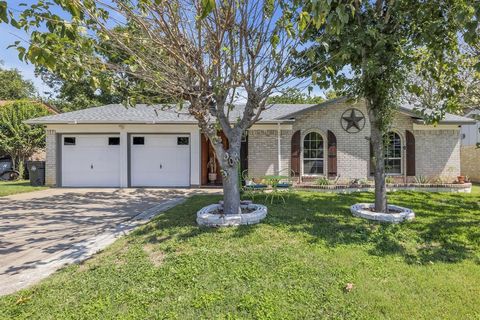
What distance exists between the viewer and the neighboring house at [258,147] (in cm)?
1200

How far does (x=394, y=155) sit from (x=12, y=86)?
129ft

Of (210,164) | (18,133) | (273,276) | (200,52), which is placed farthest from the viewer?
(18,133)

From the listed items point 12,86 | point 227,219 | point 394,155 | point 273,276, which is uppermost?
point 12,86

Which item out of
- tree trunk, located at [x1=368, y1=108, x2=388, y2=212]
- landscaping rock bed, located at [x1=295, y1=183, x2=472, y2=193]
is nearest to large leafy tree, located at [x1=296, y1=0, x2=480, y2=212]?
tree trunk, located at [x1=368, y1=108, x2=388, y2=212]

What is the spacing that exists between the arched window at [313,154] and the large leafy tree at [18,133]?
15398 millimetres

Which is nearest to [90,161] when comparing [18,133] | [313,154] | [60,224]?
[18,133]

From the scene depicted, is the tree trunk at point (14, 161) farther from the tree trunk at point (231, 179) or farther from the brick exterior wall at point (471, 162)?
the brick exterior wall at point (471, 162)

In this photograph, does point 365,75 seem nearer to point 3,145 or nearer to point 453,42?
point 453,42

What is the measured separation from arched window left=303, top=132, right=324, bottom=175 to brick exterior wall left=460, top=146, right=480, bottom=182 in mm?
10161

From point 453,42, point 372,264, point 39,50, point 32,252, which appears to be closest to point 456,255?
point 372,264

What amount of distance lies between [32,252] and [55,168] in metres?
9.32

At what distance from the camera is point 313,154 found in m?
12.3

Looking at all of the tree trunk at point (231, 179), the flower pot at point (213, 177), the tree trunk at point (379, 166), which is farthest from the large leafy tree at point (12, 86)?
the tree trunk at point (379, 166)

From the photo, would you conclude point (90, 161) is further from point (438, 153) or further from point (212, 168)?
point (438, 153)
